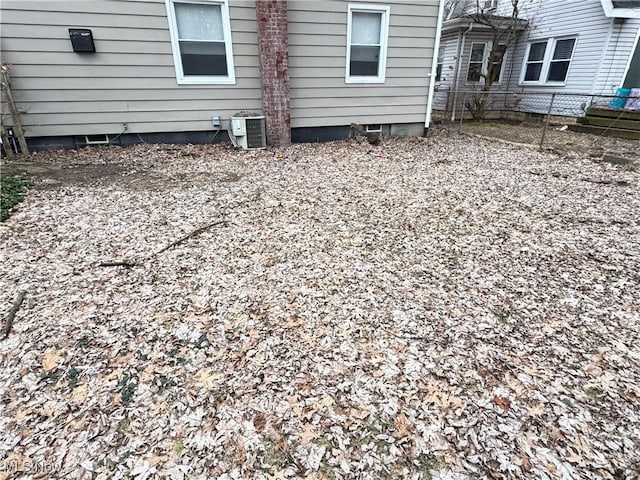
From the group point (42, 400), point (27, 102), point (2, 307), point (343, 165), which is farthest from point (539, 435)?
point (27, 102)

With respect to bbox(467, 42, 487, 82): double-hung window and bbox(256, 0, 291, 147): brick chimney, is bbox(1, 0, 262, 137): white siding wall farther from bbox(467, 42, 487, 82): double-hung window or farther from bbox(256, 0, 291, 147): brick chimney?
bbox(467, 42, 487, 82): double-hung window

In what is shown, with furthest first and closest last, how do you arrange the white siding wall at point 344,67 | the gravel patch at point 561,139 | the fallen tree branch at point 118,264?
the gravel patch at point 561,139 → the white siding wall at point 344,67 → the fallen tree branch at point 118,264

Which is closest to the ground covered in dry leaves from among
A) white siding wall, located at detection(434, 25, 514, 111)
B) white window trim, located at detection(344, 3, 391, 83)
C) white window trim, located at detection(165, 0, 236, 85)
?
white window trim, located at detection(165, 0, 236, 85)

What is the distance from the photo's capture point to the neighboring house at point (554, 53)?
945 cm

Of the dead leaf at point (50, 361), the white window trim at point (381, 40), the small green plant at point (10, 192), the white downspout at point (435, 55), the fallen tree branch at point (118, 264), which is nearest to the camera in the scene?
the dead leaf at point (50, 361)

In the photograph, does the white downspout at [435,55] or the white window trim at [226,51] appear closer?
the white window trim at [226,51]

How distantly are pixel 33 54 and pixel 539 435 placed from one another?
768 centimetres

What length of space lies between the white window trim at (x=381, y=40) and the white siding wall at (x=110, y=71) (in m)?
1.84

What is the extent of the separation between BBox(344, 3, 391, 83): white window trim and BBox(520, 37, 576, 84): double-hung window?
286 inches

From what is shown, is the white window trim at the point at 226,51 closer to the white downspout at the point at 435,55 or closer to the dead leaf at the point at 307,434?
the white downspout at the point at 435,55

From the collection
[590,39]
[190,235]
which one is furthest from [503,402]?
[590,39]

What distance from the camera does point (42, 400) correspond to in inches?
69.9

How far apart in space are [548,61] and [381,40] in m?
7.51

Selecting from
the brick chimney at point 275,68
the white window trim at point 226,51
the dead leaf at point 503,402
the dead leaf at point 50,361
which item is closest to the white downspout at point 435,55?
the brick chimney at point 275,68
